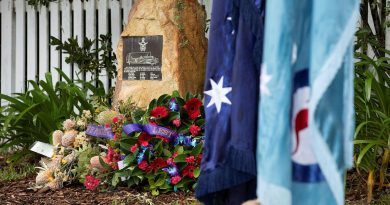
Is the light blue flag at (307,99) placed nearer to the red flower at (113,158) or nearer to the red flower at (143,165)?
the red flower at (143,165)

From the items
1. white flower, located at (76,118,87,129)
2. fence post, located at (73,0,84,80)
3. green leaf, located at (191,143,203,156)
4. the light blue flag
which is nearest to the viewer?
the light blue flag

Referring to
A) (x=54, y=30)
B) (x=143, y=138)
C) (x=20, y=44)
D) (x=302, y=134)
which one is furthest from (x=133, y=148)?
(x=20, y=44)

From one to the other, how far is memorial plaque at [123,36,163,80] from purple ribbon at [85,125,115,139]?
70cm

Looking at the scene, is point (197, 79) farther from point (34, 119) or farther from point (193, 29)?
point (34, 119)

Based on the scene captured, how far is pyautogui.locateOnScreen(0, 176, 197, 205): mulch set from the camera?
400 centimetres

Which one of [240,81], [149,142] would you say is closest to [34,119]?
[149,142]

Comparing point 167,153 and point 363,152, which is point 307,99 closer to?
point 363,152

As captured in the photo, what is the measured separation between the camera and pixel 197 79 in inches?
201

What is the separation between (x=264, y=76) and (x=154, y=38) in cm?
334

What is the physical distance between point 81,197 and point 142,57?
54.2 inches

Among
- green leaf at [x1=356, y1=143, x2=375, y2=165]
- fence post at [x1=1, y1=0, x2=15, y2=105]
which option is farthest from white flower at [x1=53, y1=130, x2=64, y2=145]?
fence post at [x1=1, y1=0, x2=15, y2=105]

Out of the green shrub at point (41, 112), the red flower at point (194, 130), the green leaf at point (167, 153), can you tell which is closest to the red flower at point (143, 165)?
the green leaf at point (167, 153)

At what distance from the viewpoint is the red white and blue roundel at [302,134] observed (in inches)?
68.8

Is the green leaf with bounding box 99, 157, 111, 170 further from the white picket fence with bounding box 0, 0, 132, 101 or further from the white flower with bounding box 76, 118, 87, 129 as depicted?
the white picket fence with bounding box 0, 0, 132, 101
